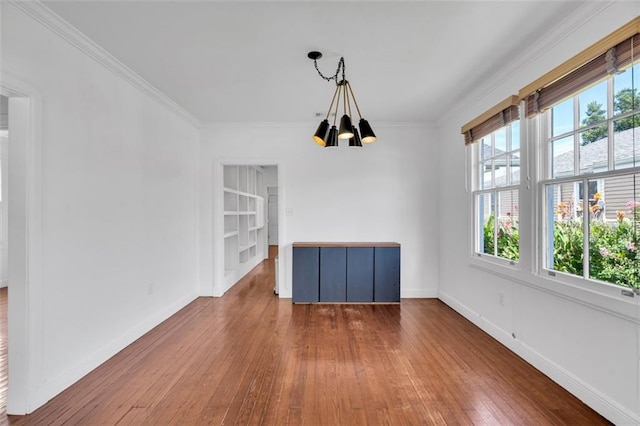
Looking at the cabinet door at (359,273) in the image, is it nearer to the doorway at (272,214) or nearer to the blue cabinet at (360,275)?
the blue cabinet at (360,275)

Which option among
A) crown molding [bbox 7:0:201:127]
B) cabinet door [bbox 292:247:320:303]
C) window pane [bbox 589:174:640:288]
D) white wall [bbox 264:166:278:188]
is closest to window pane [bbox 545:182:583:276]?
window pane [bbox 589:174:640:288]

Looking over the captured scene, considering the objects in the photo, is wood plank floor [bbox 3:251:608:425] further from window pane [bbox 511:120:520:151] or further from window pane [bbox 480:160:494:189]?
window pane [bbox 511:120:520:151]

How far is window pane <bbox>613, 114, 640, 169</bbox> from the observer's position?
1.75 m

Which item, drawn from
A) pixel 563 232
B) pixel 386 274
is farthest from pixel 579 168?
pixel 386 274

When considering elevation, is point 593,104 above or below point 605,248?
above

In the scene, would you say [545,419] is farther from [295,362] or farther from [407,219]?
[407,219]

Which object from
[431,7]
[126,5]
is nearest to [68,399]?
[126,5]

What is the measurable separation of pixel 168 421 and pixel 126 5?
103 inches

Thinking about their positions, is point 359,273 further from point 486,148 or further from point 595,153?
A: point 595,153

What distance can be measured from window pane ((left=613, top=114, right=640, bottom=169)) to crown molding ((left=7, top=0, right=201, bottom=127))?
3680 millimetres

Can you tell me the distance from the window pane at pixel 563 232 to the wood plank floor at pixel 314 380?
88cm

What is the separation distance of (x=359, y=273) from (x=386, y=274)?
14.9 inches

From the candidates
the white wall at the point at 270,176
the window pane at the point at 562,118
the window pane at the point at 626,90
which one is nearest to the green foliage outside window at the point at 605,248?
the window pane at the point at 626,90

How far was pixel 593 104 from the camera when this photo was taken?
6.71 ft
